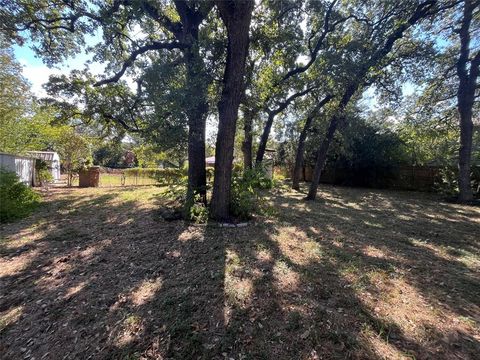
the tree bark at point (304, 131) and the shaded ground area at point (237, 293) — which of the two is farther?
the tree bark at point (304, 131)

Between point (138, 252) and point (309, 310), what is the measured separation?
2.56 m

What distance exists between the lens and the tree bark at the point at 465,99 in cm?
819

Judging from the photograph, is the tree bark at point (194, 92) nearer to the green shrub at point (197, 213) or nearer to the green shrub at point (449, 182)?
the green shrub at point (197, 213)

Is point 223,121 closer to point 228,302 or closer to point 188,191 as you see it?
point 188,191

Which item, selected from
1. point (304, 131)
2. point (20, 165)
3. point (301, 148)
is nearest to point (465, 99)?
point (304, 131)

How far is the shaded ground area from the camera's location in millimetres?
1790

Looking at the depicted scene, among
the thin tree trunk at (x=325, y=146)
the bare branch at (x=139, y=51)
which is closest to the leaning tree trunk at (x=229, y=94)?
the bare branch at (x=139, y=51)

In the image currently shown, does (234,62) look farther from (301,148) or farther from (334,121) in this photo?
(301,148)

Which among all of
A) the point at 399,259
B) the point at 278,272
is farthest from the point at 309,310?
the point at 399,259

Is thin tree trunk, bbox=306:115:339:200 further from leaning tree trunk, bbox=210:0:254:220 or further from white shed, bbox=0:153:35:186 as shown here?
white shed, bbox=0:153:35:186

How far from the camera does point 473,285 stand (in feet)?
8.52

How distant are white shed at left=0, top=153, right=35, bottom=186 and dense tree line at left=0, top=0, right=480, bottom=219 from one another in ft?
11.2

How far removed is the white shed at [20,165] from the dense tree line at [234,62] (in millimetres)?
3417

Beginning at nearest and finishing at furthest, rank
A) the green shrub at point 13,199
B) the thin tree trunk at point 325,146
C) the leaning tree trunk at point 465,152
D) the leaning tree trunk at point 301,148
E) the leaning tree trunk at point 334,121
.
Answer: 1. the green shrub at point 13,199
2. the leaning tree trunk at point 334,121
3. the thin tree trunk at point 325,146
4. the leaning tree trunk at point 465,152
5. the leaning tree trunk at point 301,148
